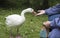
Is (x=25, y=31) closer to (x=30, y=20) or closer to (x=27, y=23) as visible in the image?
(x=27, y=23)


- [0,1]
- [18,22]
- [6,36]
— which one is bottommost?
[6,36]

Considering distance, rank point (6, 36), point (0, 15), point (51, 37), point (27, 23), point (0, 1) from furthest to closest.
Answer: point (0, 1), point (0, 15), point (27, 23), point (6, 36), point (51, 37)

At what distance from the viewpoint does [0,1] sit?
11.4 meters

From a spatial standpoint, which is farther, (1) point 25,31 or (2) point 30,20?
(2) point 30,20

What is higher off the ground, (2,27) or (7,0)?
(7,0)

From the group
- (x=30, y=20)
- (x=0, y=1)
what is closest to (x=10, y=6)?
(x=0, y=1)

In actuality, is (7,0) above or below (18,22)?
above

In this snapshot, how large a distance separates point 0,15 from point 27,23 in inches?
70.0

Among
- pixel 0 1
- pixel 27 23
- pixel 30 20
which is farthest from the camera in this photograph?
pixel 0 1

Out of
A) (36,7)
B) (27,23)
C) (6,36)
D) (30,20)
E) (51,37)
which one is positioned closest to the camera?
(51,37)

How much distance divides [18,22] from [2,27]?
4.81ft

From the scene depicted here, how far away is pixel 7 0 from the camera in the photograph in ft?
38.9

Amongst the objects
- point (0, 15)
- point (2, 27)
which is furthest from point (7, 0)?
point (2, 27)

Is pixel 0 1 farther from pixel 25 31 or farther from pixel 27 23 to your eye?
pixel 25 31
